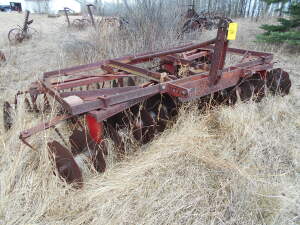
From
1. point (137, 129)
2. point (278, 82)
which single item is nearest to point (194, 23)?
point (278, 82)

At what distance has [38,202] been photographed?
5.59ft

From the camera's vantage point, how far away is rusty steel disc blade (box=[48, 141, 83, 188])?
5.62 feet

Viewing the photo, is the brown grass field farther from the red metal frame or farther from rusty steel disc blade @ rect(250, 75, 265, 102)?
rusty steel disc blade @ rect(250, 75, 265, 102)

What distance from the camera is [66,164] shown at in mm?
1756

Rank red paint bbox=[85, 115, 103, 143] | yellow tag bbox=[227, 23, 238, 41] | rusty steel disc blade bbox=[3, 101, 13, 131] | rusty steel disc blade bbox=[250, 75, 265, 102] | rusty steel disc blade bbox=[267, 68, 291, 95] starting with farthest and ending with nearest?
rusty steel disc blade bbox=[267, 68, 291, 95]
rusty steel disc blade bbox=[250, 75, 265, 102]
rusty steel disc blade bbox=[3, 101, 13, 131]
yellow tag bbox=[227, 23, 238, 41]
red paint bbox=[85, 115, 103, 143]

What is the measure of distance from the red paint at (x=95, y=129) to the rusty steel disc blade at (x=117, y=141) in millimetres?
268

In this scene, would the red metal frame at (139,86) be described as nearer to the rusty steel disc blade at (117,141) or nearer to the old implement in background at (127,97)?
the old implement in background at (127,97)

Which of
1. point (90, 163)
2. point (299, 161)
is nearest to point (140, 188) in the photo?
point (90, 163)

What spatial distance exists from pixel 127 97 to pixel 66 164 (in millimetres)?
716

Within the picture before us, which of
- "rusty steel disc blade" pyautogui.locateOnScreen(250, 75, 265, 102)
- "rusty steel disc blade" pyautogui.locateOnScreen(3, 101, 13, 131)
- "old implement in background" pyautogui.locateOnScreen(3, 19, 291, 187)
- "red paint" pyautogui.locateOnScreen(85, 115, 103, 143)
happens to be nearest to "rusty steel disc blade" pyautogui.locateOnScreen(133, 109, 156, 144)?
"old implement in background" pyautogui.locateOnScreen(3, 19, 291, 187)

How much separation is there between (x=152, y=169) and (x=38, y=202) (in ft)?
3.00

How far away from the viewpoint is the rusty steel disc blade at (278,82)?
321cm

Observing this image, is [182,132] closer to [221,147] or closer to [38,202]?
[221,147]

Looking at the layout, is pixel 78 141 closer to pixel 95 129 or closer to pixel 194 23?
pixel 95 129
